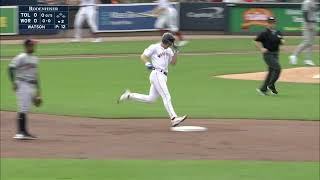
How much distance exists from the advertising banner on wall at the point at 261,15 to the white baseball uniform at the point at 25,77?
20.3 meters

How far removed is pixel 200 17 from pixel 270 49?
15.9 meters

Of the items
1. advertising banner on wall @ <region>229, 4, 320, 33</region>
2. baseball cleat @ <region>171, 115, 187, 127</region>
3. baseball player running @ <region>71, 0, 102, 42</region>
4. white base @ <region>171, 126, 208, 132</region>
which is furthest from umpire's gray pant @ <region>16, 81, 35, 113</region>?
advertising banner on wall @ <region>229, 4, 320, 33</region>

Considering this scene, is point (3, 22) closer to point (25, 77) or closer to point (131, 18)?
point (131, 18)

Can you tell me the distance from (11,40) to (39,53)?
3073 millimetres

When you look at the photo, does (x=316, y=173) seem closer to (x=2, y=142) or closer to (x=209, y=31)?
(x=2, y=142)

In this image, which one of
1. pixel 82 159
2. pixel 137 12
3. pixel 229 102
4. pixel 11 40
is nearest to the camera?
pixel 82 159

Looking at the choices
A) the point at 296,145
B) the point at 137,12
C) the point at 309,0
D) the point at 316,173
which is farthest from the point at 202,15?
the point at 316,173

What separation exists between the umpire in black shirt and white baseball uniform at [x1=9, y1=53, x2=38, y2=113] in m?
5.73

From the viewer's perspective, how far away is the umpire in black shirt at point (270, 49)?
14086 mm

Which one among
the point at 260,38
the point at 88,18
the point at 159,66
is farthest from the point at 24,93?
the point at 88,18

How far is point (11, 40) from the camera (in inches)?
1022
